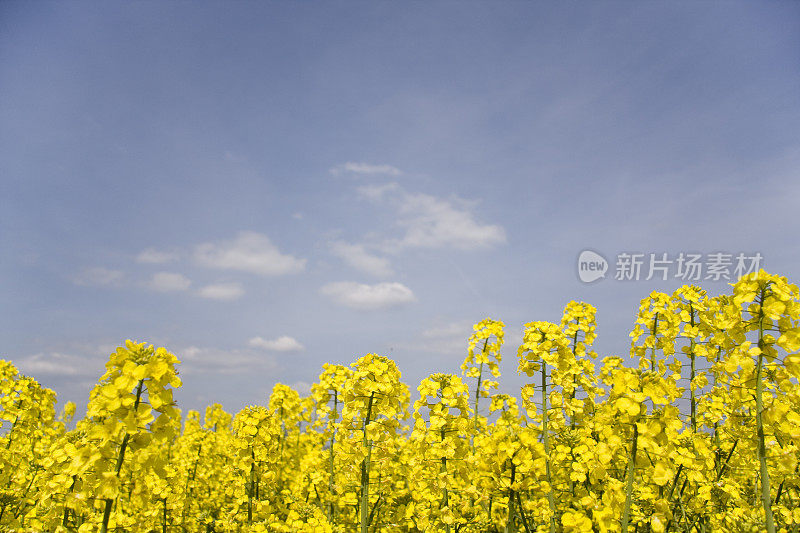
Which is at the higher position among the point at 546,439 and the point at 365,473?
the point at 546,439

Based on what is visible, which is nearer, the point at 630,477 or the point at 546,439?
the point at 630,477

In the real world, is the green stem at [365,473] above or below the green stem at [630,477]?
below

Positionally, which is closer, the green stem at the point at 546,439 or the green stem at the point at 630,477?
the green stem at the point at 630,477

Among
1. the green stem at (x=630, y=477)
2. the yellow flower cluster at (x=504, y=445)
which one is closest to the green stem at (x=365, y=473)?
the yellow flower cluster at (x=504, y=445)

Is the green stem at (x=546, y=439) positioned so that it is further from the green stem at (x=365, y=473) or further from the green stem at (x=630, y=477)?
the green stem at (x=365, y=473)

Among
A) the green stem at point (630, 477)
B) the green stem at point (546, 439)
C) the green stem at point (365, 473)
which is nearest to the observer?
the green stem at point (630, 477)

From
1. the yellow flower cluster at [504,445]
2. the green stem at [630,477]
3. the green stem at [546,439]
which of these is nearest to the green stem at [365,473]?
the yellow flower cluster at [504,445]

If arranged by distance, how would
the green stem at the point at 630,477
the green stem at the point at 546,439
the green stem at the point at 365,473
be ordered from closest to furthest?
1. the green stem at the point at 630,477
2. the green stem at the point at 546,439
3. the green stem at the point at 365,473

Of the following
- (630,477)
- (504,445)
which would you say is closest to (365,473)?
(504,445)

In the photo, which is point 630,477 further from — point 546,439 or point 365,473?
point 365,473

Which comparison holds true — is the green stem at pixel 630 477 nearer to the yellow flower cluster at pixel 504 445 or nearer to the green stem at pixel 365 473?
the yellow flower cluster at pixel 504 445

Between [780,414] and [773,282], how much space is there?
51.6 inches

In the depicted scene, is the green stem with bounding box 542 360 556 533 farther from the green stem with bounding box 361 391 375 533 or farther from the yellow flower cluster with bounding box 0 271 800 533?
the green stem with bounding box 361 391 375 533

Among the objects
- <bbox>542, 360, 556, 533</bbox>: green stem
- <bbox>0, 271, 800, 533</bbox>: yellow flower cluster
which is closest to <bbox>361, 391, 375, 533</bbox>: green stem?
<bbox>0, 271, 800, 533</bbox>: yellow flower cluster
